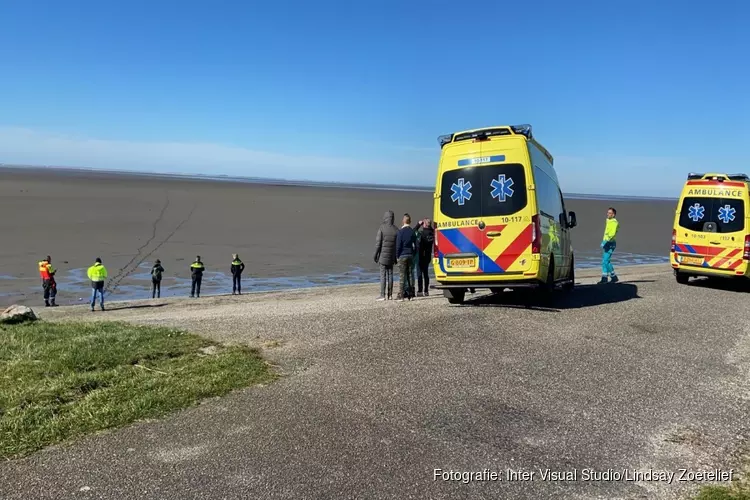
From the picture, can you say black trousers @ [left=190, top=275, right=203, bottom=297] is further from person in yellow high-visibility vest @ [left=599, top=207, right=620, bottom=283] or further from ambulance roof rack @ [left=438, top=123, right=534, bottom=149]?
person in yellow high-visibility vest @ [left=599, top=207, right=620, bottom=283]

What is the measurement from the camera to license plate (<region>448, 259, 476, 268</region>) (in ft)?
33.8

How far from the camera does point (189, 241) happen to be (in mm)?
28672

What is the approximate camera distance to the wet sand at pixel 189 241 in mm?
20688

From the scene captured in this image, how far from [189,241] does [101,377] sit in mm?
23542

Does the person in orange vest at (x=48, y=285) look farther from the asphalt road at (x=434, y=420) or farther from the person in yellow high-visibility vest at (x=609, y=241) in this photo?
the person in yellow high-visibility vest at (x=609, y=241)

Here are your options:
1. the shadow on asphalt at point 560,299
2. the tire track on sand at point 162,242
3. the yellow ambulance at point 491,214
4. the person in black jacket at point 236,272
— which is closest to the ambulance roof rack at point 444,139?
the yellow ambulance at point 491,214

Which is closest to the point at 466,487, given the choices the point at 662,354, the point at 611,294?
the point at 662,354

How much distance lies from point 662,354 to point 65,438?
6458 millimetres

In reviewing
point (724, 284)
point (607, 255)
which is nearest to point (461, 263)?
point (607, 255)

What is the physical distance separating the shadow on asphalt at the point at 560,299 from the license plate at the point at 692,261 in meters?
1.53

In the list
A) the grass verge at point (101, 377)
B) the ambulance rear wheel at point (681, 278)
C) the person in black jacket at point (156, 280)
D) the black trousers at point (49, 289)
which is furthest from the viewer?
the person in black jacket at point (156, 280)

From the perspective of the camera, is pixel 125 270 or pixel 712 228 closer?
pixel 712 228

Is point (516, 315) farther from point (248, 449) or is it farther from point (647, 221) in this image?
point (647, 221)

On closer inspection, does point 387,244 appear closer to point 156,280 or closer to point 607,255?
point 607,255
